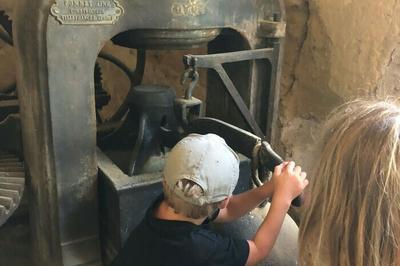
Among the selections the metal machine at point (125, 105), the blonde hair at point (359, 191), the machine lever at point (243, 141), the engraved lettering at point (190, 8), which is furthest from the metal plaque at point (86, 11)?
the blonde hair at point (359, 191)

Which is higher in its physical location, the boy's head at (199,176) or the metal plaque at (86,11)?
the metal plaque at (86,11)

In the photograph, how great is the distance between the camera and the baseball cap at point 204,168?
0.96 metres

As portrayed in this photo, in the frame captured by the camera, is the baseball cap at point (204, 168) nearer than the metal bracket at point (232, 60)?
Yes

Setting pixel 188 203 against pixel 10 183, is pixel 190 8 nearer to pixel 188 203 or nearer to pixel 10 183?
pixel 188 203

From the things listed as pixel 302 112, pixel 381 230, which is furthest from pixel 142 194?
pixel 302 112

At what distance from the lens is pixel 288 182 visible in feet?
3.27

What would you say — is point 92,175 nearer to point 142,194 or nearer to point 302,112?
point 142,194

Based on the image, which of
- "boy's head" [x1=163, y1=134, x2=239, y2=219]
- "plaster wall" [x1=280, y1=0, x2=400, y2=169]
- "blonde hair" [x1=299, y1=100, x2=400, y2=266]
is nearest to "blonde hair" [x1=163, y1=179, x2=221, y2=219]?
"boy's head" [x1=163, y1=134, x2=239, y2=219]

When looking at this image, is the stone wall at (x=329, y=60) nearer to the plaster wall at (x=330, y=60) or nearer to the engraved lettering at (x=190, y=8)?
the plaster wall at (x=330, y=60)

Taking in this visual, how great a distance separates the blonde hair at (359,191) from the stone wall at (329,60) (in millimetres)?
549

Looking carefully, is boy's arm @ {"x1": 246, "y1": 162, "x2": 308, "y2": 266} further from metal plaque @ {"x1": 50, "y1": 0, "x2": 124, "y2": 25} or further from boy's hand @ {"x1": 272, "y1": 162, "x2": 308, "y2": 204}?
metal plaque @ {"x1": 50, "y1": 0, "x2": 124, "y2": 25}

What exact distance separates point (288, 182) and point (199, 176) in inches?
6.6

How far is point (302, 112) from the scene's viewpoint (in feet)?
5.32

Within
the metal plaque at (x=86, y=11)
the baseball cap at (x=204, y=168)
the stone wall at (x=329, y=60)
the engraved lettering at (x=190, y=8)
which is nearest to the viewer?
the baseball cap at (x=204, y=168)
